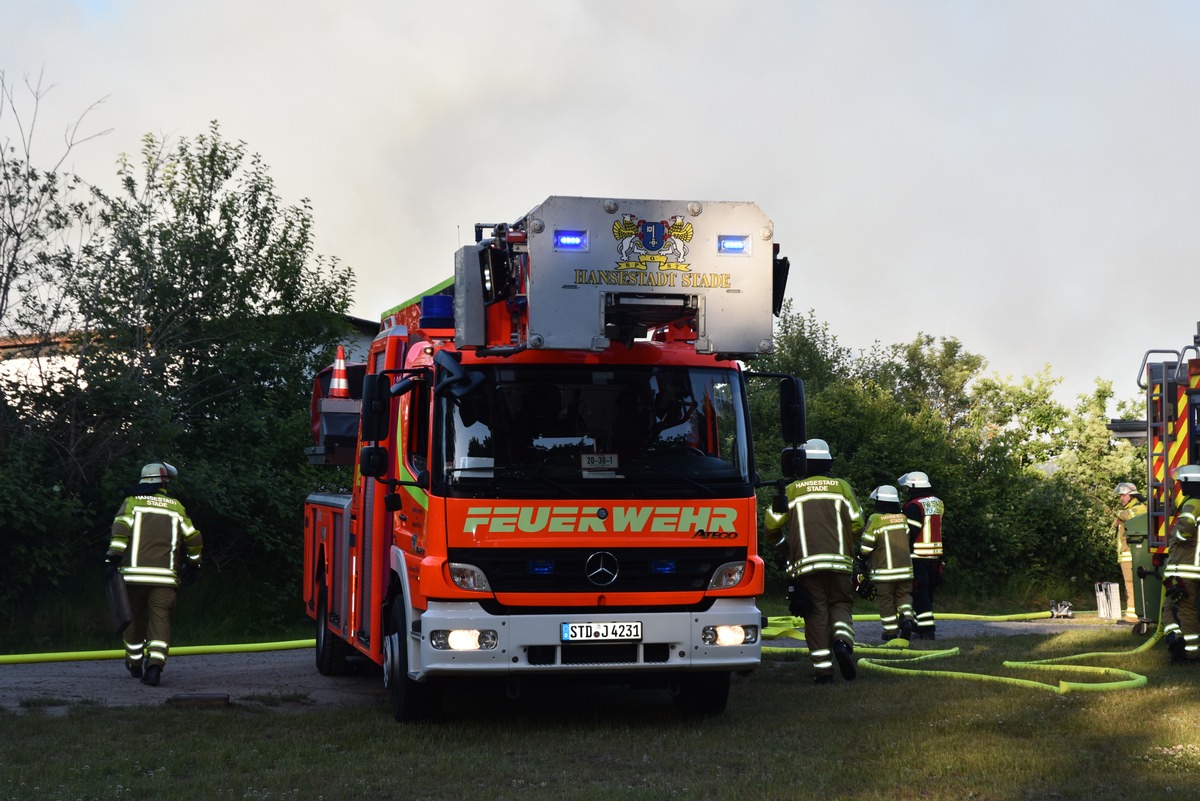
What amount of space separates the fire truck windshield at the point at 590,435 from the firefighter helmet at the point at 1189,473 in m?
5.17

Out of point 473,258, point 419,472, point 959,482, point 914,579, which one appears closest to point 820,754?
point 419,472

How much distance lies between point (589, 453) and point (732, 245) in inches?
61.2

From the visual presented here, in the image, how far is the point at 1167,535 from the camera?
42.9 feet

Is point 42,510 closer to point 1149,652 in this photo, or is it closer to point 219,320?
point 219,320

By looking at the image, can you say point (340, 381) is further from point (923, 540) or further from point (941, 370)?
point (941, 370)

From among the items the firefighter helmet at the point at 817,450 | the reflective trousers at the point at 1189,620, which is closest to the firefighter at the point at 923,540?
the reflective trousers at the point at 1189,620

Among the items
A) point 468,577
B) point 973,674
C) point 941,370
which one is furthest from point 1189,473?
point 941,370

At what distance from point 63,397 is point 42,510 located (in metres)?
1.57

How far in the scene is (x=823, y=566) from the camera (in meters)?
11.2

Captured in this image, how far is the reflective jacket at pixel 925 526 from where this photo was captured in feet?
52.6

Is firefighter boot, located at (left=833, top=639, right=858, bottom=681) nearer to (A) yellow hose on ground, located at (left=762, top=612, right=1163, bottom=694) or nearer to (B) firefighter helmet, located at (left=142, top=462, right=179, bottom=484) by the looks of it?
(A) yellow hose on ground, located at (left=762, top=612, right=1163, bottom=694)

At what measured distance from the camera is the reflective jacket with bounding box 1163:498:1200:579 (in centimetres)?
1204

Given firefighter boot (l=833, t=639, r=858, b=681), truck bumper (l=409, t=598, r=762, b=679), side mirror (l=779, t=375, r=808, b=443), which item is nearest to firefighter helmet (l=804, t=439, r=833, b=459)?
firefighter boot (l=833, t=639, r=858, b=681)

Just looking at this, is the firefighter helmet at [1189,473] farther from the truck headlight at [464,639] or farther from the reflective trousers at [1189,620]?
the truck headlight at [464,639]
